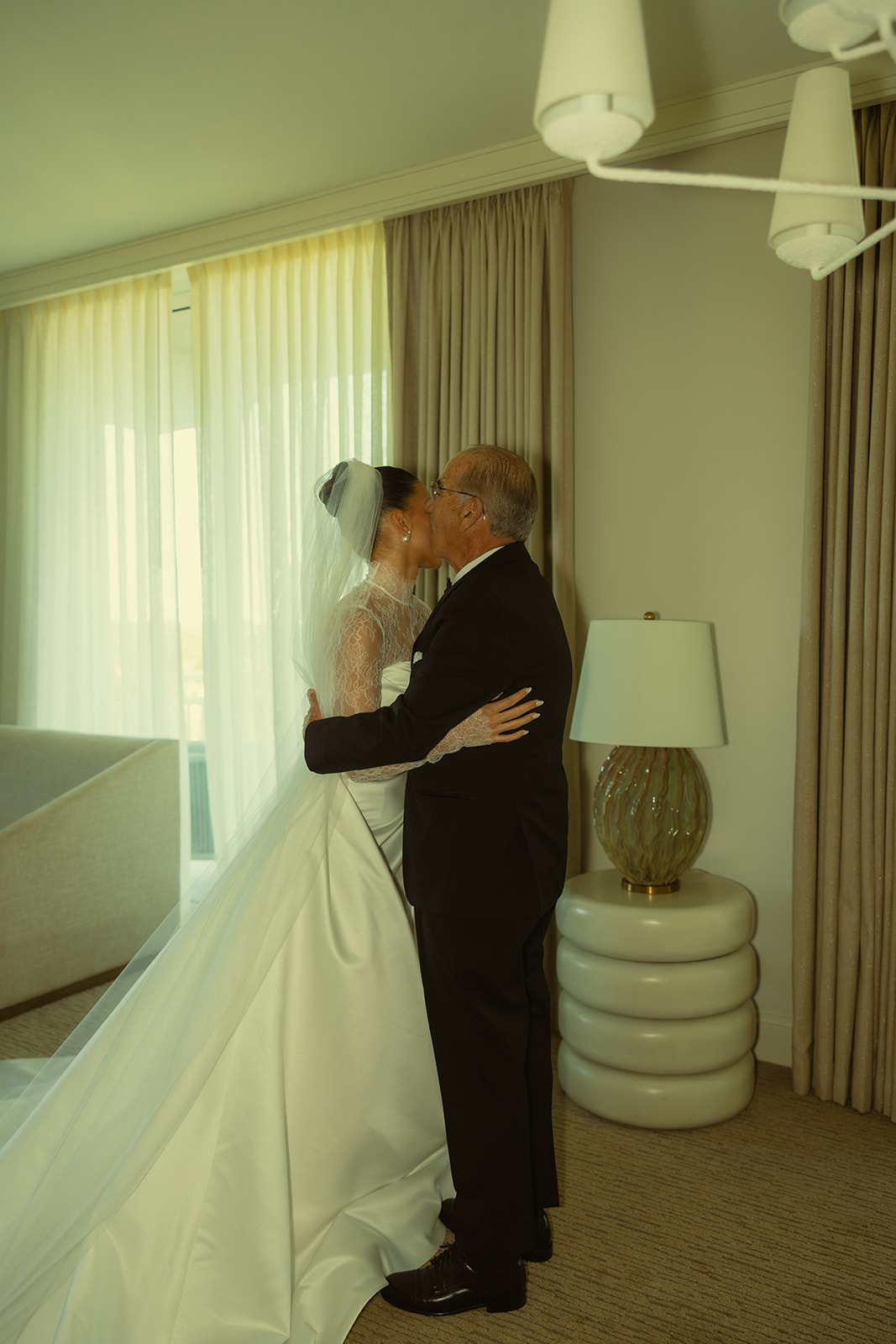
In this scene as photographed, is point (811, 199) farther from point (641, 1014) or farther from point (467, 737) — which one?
point (641, 1014)

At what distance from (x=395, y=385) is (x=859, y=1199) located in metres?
3.12

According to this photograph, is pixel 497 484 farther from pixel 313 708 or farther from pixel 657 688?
pixel 657 688

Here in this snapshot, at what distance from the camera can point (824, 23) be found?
1.16 m

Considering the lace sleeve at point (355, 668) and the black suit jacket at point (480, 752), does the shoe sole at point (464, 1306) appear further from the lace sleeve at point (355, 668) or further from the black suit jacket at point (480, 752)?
the lace sleeve at point (355, 668)

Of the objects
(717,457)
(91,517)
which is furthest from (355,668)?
(91,517)

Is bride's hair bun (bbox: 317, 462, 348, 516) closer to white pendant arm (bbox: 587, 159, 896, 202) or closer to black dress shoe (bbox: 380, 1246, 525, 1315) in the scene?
white pendant arm (bbox: 587, 159, 896, 202)

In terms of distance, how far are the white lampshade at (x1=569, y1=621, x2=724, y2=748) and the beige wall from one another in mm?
424

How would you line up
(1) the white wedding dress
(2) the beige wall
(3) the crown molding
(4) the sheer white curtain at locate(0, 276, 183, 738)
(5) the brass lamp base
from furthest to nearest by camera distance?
(4) the sheer white curtain at locate(0, 276, 183, 738) < (2) the beige wall < (3) the crown molding < (5) the brass lamp base < (1) the white wedding dress

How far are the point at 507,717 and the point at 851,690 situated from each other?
4.72 feet

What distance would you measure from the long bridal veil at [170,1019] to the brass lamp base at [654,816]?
1117mm

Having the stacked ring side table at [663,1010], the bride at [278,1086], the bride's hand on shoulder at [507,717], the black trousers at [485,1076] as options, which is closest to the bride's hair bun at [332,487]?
the bride at [278,1086]

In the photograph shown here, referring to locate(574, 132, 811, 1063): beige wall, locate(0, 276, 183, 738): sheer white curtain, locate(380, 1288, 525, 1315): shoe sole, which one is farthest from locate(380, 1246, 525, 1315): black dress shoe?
locate(0, 276, 183, 738): sheer white curtain

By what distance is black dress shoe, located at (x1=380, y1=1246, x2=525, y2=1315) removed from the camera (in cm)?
199

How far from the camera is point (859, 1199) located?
243 centimetres
